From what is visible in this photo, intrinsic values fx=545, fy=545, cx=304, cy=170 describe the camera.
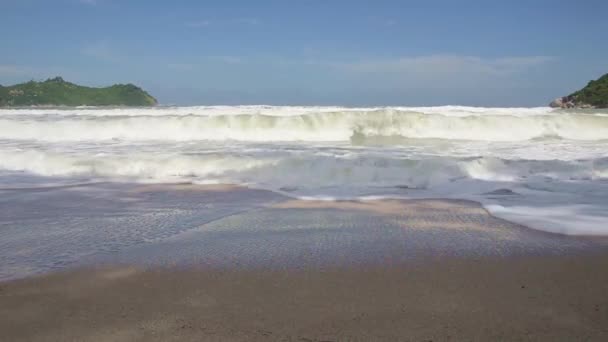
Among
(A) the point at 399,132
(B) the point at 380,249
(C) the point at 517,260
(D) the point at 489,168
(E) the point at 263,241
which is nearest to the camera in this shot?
(C) the point at 517,260

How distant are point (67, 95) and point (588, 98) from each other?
107 feet

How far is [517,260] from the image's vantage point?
3.04 m

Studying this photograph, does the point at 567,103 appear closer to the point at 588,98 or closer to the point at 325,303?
the point at 588,98

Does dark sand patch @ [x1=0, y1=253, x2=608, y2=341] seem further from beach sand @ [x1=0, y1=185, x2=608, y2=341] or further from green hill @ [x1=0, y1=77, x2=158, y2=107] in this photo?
green hill @ [x1=0, y1=77, x2=158, y2=107]

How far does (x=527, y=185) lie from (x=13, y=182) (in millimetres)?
6045

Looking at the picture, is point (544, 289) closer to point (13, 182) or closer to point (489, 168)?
point (489, 168)

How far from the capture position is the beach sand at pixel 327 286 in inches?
83.2

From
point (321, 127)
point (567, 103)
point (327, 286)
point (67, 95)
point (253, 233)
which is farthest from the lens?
point (67, 95)

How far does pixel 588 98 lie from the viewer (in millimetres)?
29828

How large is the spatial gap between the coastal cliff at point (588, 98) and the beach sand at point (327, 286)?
2849 centimetres

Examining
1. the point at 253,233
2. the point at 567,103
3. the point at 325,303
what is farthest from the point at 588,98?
the point at 325,303

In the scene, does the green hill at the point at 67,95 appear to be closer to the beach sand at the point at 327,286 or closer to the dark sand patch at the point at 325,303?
the beach sand at the point at 327,286

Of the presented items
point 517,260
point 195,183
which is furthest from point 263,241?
point 195,183

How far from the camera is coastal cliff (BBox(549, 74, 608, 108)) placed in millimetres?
28820
